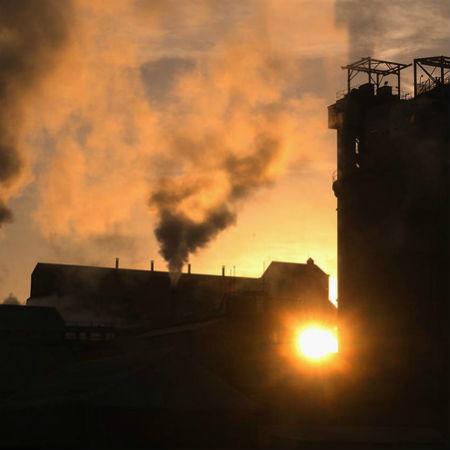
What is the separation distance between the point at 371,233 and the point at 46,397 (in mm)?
19886

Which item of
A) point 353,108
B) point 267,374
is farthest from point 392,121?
point 267,374

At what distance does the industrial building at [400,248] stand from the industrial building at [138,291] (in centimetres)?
2796

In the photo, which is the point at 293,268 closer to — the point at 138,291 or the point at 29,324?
the point at 138,291

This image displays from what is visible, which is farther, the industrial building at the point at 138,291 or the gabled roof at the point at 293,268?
the gabled roof at the point at 293,268

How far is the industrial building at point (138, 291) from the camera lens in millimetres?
77000

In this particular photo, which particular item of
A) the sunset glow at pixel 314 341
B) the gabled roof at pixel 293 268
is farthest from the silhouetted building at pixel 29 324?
the gabled roof at pixel 293 268

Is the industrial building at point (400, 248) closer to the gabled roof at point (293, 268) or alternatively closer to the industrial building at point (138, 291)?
the industrial building at point (138, 291)

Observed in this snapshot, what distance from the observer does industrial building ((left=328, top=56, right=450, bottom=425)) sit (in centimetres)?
3941

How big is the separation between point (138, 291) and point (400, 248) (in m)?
43.1

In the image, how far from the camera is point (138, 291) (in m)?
81.1

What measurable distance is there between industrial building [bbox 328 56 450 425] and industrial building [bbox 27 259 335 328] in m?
28.0

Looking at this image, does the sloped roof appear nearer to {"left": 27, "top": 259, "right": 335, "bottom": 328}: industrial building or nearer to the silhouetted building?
{"left": 27, "top": 259, "right": 335, "bottom": 328}: industrial building

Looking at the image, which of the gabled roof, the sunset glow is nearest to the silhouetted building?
the sunset glow

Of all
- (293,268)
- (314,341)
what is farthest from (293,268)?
(314,341)
